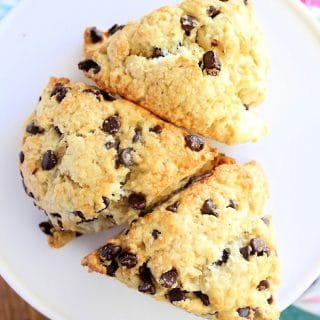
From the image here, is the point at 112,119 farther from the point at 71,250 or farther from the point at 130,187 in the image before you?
the point at 71,250

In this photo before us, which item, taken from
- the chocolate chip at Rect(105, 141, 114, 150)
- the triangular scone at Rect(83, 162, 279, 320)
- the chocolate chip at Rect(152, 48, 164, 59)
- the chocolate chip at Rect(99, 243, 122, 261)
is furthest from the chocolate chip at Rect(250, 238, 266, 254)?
the chocolate chip at Rect(152, 48, 164, 59)

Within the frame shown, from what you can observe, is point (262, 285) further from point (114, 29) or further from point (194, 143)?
point (114, 29)

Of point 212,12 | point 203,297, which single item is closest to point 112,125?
point 212,12

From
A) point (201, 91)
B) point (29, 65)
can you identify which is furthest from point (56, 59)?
point (201, 91)

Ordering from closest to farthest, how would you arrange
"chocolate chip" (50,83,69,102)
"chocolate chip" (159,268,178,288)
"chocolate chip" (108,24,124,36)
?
"chocolate chip" (159,268,178,288)
"chocolate chip" (50,83,69,102)
"chocolate chip" (108,24,124,36)

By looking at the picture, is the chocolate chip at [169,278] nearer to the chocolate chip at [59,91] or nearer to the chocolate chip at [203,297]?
the chocolate chip at [203,297]

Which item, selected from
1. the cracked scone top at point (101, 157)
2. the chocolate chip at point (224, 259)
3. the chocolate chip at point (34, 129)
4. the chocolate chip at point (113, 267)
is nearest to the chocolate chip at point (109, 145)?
the cracked scone top at point (101, 157)

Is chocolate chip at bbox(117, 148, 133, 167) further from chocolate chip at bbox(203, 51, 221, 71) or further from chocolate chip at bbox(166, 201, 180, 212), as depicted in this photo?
chocolate chip at bbox(203, 51, 221, 71)
